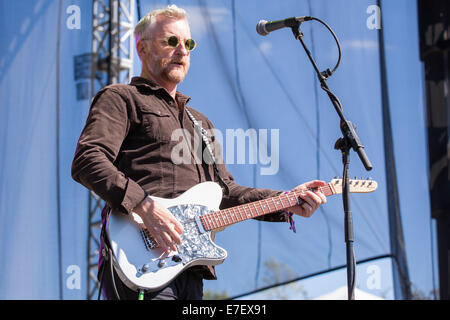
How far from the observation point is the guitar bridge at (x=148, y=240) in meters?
2.19

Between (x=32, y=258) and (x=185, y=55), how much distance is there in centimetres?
180

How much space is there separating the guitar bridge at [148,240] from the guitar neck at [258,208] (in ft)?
0.99

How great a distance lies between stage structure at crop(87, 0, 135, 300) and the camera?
3635mm

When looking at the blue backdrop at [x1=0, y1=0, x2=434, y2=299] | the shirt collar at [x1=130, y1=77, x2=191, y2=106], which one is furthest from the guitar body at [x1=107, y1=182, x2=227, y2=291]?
the blue backdrop at [x1=0, y1=0, x2=434, y2=299]

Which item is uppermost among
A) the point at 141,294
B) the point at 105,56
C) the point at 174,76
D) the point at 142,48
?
the point at 105,56

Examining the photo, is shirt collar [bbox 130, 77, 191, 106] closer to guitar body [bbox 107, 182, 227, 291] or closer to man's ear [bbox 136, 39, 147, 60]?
man's ear [bbox 136, 39, 147, 60]

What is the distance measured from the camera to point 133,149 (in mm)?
2357

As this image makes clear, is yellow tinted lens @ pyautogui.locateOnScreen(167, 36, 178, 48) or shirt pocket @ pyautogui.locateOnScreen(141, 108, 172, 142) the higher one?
yellow tinted lens @ pyautogui.locateOnScreen(167, 36, 178, 48)

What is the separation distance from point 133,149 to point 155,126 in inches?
5.3

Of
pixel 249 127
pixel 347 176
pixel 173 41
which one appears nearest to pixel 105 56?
pixel 249 127

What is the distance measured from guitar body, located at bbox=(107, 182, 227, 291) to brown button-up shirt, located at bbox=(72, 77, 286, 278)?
0.08 meters

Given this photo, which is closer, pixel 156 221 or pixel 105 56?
pixel 156 221

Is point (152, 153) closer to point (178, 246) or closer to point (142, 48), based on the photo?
point (178, 246)

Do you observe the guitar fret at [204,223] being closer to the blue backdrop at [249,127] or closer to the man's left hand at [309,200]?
the man's left hand at [309,200]
